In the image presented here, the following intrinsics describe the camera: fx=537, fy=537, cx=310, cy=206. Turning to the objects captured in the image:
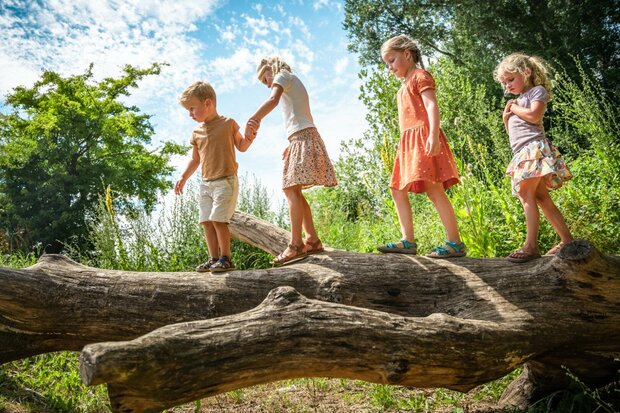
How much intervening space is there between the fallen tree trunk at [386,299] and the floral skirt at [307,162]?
57 centimetres

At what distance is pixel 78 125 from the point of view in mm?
A: 22359

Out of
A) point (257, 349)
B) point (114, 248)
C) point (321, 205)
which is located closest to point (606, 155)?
point (257, 349)

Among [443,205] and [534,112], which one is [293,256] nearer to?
[443,205]

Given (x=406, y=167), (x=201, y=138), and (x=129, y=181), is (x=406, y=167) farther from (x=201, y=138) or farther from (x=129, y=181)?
(x=129, y=181)

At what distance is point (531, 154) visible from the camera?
379 centimetres

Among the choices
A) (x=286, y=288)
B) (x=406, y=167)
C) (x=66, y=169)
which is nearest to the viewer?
(x=286, y=288)

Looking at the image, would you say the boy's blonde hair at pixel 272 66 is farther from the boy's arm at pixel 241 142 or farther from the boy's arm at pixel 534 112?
the boy's arm at pixel 534 112

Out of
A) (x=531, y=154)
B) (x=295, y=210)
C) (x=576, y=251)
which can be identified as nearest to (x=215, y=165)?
(x=295, y=210)

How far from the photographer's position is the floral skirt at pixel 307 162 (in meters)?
3.90

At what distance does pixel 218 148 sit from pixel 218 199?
393mm

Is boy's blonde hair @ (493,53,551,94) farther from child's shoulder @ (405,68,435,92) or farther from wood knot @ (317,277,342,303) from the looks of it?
wood knot @ (317,277,342,303)

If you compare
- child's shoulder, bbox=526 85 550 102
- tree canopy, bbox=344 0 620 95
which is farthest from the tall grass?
tree canopy, bbox=344 0 620 95

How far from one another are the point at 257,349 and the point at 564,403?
7.26 ft

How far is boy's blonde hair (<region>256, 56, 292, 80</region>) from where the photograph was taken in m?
A: 4.18
